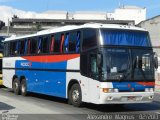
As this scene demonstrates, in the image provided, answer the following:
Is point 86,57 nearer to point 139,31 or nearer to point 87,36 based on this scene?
point 87,36

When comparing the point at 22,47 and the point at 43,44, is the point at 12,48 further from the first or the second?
the point at 43,44

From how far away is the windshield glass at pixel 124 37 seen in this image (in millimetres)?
16059

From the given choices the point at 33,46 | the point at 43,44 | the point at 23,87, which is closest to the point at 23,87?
the point at 23,87

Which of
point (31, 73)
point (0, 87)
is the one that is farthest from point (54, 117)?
point (0, 87)

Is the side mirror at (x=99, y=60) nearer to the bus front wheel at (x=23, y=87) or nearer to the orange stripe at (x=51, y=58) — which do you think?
the orange stripe at (x=51, y=58)

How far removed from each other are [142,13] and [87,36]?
103 meters

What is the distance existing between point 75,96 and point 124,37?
3078 mm

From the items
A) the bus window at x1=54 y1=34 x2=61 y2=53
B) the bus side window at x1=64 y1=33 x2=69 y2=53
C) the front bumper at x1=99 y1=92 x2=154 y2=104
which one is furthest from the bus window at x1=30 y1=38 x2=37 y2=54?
the front bumper at x1=99 y1=92 x2=154 y2=104

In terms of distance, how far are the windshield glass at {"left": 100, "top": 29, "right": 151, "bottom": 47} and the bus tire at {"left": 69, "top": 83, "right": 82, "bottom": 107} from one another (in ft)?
7.87

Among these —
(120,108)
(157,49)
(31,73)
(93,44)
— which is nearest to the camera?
(93,44)

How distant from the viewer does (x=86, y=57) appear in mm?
16578

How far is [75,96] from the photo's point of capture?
17.5 metres

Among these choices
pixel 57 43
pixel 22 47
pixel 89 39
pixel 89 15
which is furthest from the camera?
pixel 89 15

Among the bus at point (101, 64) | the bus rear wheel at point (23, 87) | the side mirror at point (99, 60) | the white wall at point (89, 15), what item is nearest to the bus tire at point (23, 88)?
the bus rear wheel at point (23, 87)
